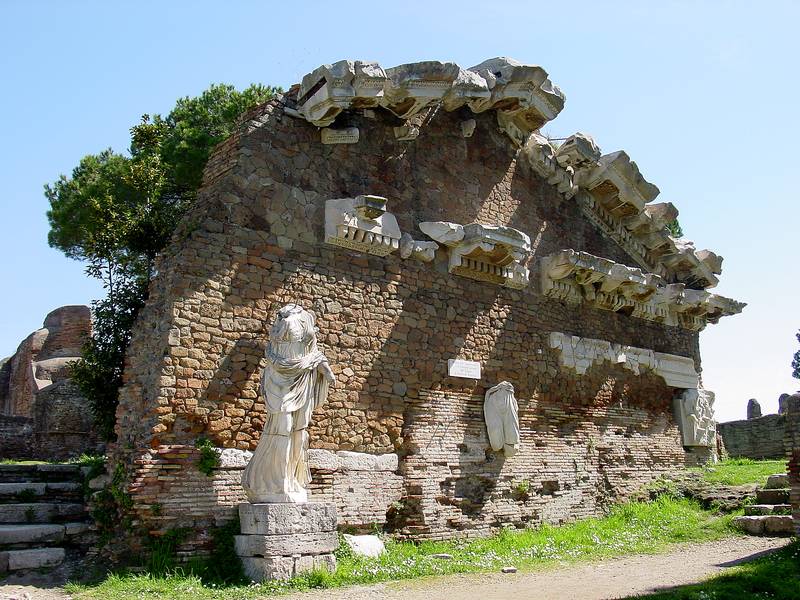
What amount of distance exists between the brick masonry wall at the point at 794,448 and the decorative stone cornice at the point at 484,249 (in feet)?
14.6

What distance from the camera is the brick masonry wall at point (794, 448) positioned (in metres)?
9.26

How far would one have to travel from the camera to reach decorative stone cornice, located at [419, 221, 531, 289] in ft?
37.7

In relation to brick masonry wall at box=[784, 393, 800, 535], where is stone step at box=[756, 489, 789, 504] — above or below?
below

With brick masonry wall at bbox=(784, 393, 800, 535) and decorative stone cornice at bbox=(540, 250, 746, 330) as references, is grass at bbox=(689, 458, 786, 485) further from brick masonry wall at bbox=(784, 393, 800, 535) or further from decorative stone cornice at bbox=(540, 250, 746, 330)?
brick masonry wall at bbox=(784, 393, 800, 535)

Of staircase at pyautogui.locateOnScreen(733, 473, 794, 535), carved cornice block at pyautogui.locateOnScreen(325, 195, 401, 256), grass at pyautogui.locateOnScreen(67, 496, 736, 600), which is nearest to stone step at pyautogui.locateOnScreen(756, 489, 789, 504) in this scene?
staircase at pyautogui.locateOnScreen(733, 473, 794, 535)

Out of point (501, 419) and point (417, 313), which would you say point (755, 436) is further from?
point (417, 313)

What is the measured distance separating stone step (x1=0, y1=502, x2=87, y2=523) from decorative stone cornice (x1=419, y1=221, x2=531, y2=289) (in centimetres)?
584

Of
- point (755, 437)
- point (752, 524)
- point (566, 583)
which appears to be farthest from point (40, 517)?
point (755, 437)

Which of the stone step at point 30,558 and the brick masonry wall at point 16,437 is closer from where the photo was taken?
the stone step at point 30,558

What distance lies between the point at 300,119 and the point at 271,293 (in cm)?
242

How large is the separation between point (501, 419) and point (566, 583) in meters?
3.37

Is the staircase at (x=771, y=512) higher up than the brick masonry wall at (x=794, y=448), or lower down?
lower down

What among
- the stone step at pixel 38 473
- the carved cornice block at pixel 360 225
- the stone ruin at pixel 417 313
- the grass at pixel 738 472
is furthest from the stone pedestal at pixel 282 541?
the grass at pixel 738 472

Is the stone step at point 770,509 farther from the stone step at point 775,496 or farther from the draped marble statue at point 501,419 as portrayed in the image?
the draped marble statue at point 501,419
